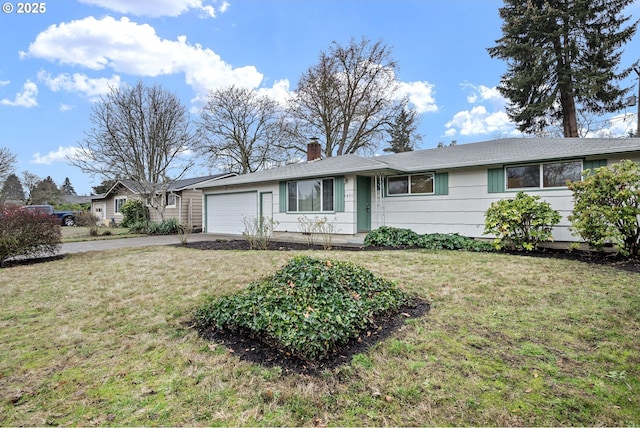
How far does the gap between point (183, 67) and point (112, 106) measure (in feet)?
14.7

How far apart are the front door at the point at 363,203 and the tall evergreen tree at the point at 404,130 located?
13.6 metres

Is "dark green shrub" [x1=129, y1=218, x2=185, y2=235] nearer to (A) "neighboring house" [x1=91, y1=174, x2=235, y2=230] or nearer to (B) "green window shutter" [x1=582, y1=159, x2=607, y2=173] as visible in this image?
(A) "neighboring house" [x1=91, y1=174, x2=235, y2=230]

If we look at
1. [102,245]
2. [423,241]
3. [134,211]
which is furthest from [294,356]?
[134,211]

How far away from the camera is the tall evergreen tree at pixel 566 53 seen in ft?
45.5

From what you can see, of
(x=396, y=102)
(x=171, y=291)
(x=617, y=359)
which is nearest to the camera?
(x=617, y=359)

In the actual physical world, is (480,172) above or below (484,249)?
above

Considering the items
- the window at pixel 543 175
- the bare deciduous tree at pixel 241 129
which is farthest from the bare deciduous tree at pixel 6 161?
the window at pixel 543 175

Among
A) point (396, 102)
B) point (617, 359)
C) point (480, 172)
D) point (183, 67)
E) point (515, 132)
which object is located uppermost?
point (396, 102)

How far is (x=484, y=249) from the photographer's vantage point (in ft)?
26.2

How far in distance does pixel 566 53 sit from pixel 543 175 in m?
10.2

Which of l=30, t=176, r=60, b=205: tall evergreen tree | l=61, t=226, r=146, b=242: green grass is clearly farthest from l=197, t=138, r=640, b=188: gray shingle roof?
l=30, t=176, r=60, b=205: tall evergreen tree

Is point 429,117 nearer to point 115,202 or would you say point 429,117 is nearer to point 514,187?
point 514,187

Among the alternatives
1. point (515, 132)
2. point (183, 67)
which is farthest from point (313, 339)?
point (515, 132)

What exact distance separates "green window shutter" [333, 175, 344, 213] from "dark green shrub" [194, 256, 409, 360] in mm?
6575
